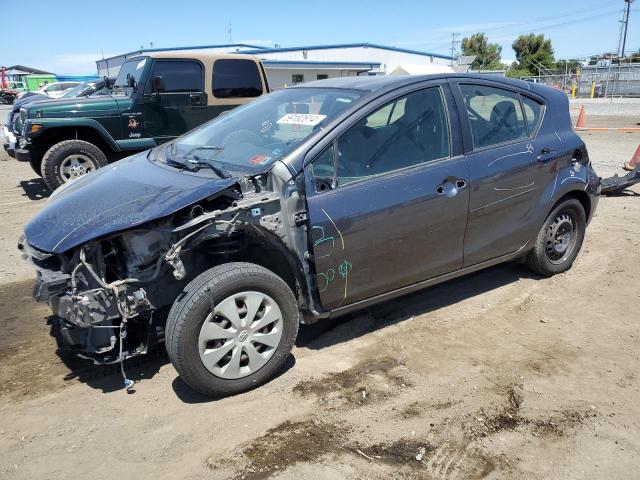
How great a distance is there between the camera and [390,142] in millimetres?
3602

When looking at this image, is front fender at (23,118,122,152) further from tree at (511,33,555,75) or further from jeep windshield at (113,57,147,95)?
tree at (511,33,555,75)

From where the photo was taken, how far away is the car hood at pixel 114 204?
9.64ft

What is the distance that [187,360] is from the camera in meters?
2.93

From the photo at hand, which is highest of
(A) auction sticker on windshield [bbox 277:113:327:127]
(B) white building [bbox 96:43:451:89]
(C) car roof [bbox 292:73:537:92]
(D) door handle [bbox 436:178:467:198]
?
(B) white building [bbox 96:43:451:89]

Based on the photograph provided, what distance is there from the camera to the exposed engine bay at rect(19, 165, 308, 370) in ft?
9.62

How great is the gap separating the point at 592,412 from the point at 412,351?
3.79ft

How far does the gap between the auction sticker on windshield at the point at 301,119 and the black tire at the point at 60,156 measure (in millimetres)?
5714

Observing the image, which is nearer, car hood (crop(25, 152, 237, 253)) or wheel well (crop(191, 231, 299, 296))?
car hood (crop(25, 152, 237, 253))

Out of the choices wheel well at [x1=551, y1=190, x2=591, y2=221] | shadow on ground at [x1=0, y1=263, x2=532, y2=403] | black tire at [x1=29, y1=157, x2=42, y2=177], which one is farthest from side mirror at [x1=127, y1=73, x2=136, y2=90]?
wheel well at [x1=551, y1=190, x2=591, y2=221]

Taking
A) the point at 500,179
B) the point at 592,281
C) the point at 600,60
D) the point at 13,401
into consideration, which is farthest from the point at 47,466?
the point at 600,60

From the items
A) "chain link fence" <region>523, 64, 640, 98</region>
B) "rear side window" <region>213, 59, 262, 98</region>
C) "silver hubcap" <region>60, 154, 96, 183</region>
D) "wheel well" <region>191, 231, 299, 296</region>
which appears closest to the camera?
"wheel well" <region>191, 231, 299, 296</region>

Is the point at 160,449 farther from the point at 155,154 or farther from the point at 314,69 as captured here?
the point at 314,69

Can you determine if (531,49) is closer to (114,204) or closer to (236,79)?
(236,79)

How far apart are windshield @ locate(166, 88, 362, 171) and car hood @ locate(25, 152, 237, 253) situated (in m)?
0.31
